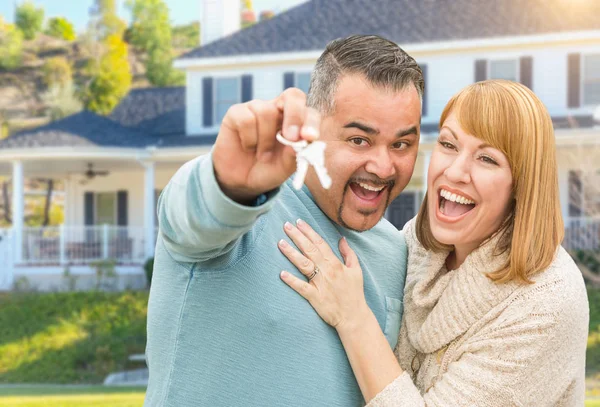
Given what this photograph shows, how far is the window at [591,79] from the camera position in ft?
68.2

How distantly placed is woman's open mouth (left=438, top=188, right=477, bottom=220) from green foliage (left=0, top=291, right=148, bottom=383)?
49.5 ft

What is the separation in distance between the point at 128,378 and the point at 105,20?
57340mm

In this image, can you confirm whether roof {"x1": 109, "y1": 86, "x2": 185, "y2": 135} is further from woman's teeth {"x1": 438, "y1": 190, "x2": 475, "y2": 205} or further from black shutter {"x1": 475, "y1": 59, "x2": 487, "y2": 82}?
woman's teeth {"x1": 438, "y1": 190, "x2": 475, "y2": 205}

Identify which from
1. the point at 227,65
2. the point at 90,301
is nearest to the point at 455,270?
the point at 90,301

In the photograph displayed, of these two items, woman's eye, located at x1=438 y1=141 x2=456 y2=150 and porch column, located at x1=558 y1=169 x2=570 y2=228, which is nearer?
woman's eye, located at x1=438 y1=141 x2=456 y2=150

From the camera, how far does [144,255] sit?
21.8 metres

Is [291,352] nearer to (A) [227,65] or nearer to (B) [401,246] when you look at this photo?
(B) [401,246]

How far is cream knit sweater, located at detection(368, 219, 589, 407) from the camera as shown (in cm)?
276

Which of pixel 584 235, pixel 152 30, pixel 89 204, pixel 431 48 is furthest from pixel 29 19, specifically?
pixel 584 235

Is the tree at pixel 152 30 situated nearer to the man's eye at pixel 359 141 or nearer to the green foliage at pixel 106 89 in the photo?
the green foliage at pixel 106 89

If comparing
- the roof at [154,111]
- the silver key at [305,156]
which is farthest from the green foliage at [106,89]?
the silver key at [305,156]

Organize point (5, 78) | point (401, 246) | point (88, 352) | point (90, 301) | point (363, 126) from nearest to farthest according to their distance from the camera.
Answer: point (363, 126)
point (401, 246)
point (88, 352)
point (90, 301)
point (5, 78)

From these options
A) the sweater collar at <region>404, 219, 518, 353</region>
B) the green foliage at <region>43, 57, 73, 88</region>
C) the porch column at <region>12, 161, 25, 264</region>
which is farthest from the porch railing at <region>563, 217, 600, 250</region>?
the green foliage at <region>43, 57, 73, 88</region>

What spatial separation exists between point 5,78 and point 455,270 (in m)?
74.8
